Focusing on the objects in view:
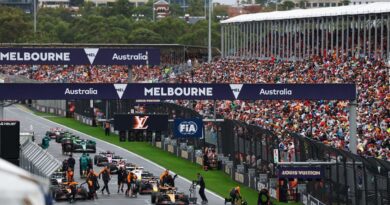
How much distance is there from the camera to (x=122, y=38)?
463 feet

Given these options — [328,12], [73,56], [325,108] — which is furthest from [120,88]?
[328,12]

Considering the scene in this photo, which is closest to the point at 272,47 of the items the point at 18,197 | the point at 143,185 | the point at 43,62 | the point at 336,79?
the point at 336,79

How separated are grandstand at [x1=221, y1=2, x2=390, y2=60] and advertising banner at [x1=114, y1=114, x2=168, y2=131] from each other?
19.0 m

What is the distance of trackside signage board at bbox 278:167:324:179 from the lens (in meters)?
32.0

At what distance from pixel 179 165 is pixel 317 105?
6.89 metres

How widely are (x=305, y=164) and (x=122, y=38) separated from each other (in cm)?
10953

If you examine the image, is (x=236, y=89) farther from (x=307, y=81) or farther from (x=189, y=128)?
(x=307, y=81)

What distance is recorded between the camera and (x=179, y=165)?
54281 mm

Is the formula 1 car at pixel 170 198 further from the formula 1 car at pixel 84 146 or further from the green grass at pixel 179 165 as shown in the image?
the formula 1 car at pixel 84 146

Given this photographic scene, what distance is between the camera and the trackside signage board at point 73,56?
47125 mm

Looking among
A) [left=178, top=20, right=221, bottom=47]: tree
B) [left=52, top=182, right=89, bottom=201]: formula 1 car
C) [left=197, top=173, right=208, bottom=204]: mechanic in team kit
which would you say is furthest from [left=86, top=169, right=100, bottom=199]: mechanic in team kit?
[left=178, top=20, right=221, bottom=47]: tree

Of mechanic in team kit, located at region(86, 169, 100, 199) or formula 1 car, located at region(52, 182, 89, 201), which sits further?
mechanic in team kit, located at region(86, 169, 100, 199)

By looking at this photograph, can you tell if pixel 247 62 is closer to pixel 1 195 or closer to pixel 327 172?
pixel 327 172

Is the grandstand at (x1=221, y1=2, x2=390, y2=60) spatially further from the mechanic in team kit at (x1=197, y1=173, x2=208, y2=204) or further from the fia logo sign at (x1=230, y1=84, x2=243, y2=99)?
the mechanic in team kit at (x1=197, y1=173, x2=208, y2=204)
